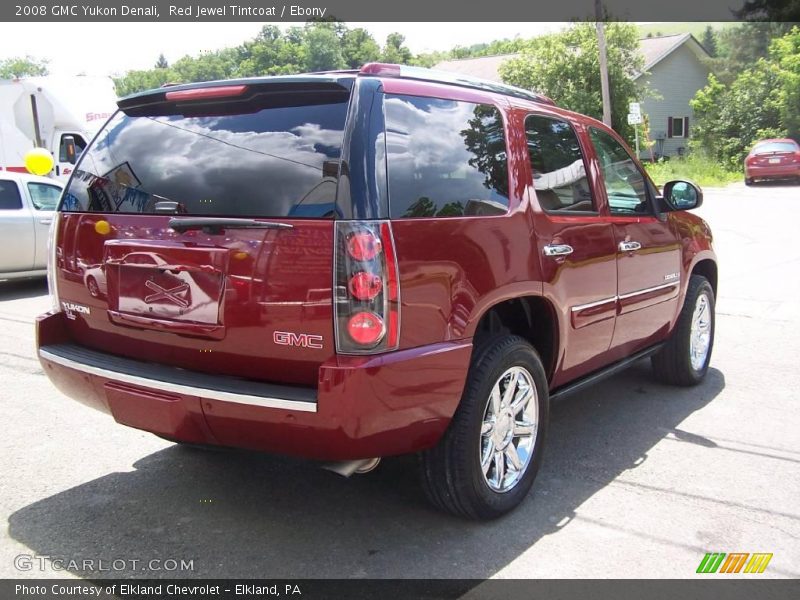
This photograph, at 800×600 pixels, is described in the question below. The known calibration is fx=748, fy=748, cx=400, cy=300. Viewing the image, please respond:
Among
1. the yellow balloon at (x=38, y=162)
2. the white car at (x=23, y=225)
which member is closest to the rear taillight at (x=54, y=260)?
the white car at (x=23, y=225)

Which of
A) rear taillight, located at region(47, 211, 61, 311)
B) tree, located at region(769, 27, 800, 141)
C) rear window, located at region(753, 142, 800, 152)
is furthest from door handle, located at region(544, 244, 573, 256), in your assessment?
tree, located at region(769, 27, 800, 141)

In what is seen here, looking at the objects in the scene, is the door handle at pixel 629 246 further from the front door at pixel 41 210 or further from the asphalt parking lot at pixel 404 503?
the front door at pixel 41 210

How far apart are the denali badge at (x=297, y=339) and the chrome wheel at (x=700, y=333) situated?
3623 mm

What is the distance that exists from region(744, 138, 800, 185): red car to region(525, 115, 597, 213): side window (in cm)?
2527

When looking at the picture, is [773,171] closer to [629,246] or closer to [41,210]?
[41,210]

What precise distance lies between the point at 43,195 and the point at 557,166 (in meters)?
8.60

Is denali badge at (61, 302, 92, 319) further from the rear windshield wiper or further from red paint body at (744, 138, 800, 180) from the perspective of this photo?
red paint body at (744, 138, 800, 180)

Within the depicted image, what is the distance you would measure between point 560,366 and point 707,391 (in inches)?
85.7

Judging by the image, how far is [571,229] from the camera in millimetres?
3926

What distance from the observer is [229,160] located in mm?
3094

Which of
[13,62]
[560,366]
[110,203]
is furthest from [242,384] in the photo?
[13,62]

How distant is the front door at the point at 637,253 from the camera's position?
14.6 ft

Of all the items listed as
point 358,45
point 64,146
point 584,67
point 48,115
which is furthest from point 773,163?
point 358,45

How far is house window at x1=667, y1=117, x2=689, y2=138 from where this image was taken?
4369 cm
